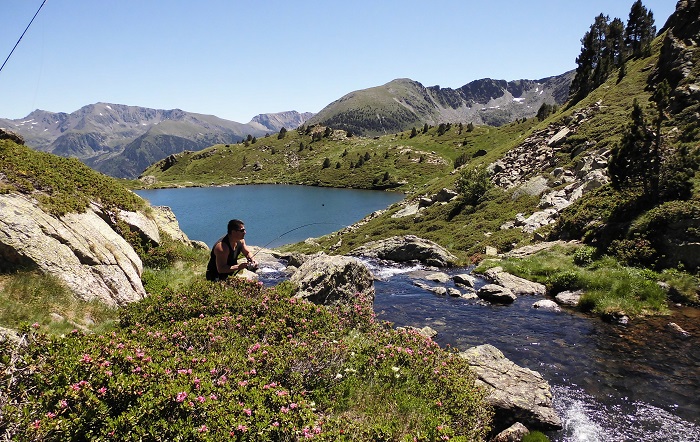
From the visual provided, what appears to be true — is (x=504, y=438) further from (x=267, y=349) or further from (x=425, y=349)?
(x=267, y=349)

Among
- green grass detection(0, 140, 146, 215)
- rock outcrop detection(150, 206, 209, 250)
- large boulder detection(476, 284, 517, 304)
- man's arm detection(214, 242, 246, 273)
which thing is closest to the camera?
man's arm detection(214, 242, 246, 273)

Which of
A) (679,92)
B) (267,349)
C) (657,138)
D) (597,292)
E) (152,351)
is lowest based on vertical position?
(597,292)

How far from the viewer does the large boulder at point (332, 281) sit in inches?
650

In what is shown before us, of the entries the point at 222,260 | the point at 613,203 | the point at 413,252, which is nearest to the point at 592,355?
the point at 222,260

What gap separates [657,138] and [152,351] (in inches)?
1384

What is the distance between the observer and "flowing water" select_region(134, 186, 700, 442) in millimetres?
10992

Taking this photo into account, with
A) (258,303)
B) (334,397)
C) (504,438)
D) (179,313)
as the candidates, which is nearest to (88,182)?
(179,313)

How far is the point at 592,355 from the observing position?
15266mm

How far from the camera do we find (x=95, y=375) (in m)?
6.02

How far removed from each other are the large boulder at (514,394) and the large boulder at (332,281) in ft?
19.4

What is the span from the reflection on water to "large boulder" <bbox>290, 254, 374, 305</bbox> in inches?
133

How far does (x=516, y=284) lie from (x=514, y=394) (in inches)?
611

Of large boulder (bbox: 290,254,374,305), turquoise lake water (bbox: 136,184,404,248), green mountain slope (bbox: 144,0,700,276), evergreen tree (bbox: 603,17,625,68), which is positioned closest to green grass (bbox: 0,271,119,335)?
large boulder (bbox: 290,254,374,305)

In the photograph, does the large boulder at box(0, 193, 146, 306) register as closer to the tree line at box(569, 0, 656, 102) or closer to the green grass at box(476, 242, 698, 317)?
the green grass at box(476, 242, 698, 317)
